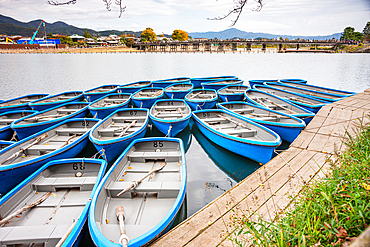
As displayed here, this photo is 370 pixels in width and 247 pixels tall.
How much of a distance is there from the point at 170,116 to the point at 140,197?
6.30 metres

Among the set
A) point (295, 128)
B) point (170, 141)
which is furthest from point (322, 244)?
point (295, 128)

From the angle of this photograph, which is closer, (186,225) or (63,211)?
(186,225)

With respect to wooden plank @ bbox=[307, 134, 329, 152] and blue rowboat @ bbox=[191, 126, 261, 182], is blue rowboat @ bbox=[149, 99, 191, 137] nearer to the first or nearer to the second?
blue rowboat @ bbox=[191, 126, 261, 182]

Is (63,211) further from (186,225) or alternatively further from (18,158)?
(18,158)

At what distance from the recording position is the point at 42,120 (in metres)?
10.1

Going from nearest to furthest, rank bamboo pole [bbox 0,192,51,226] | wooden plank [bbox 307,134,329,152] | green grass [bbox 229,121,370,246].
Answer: green grass [bbox 229,121,370,246]
bamboo pole [bbox 0,192,51,226]
wooden plank [bbox 307,134,329,152]

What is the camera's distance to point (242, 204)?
3.61 m

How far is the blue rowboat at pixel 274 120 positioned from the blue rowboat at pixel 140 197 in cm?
443

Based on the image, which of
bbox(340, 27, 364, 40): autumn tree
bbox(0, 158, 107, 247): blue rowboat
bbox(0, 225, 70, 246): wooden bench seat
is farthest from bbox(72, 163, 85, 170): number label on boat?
bbox(340, 27, 364, 40): autumn tree

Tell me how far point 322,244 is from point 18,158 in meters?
8.87

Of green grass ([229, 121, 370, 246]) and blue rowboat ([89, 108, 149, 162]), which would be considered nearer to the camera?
green grass ([229, 121, 370, 246])

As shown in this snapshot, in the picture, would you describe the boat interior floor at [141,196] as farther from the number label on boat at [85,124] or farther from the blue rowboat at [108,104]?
the blue rowboat at [108,104]

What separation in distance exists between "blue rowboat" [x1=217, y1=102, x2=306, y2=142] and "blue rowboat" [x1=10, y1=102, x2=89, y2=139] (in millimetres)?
8592

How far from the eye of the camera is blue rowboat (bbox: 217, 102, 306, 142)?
8133 mm
